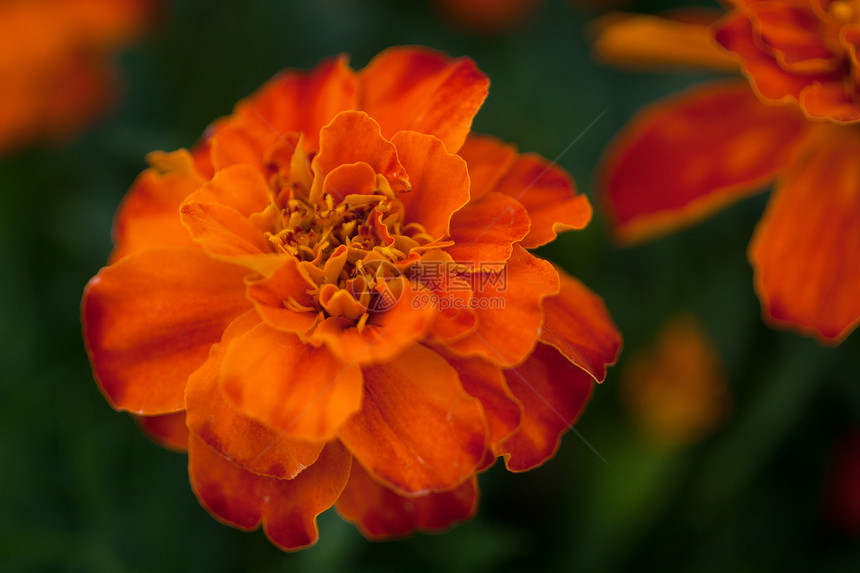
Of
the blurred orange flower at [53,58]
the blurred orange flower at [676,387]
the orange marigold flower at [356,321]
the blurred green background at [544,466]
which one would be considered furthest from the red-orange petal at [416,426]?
the blurred orange flower at [53,58]

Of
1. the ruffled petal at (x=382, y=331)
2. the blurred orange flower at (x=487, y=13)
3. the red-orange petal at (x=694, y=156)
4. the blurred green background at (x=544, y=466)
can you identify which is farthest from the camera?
the blurred orange flower at (x=487, y=13)

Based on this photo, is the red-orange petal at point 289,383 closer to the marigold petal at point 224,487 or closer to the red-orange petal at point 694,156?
the marigold petal at point 224,487

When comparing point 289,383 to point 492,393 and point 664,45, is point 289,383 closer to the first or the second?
point 492,393

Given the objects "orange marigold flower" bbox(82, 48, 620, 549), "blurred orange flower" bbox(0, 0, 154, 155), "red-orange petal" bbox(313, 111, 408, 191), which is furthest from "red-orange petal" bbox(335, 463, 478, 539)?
"blurred orange flower" bbox(0, 0, 154, 155)

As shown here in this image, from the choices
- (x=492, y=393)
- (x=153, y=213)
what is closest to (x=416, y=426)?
(x=492, y=393)

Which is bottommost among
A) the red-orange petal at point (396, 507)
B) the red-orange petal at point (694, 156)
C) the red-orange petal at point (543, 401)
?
the red-orange petal at point (396, 507)

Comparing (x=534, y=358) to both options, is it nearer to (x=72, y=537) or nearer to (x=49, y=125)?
(x=72, y=537)
